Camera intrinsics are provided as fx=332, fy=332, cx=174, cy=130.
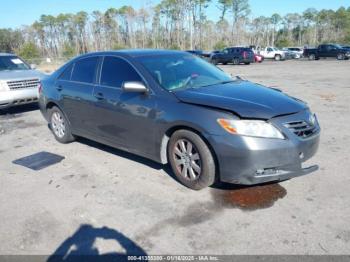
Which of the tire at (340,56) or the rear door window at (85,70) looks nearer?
the rear door window at (85,70)

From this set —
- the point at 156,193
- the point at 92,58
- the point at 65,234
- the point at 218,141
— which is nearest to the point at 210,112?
the point at 218,141

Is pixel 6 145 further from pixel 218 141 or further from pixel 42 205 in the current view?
pixel 218 141

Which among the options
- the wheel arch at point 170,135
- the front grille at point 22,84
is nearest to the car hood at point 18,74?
the front grille at point 22,84

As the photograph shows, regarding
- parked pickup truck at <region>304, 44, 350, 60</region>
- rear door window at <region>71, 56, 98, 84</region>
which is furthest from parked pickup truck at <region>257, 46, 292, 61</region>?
rear door window at <region>71, 56, 98, 84</region>

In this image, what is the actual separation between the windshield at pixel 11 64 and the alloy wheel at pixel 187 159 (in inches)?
303

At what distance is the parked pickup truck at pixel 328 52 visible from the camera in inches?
1358

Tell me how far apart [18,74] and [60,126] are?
388cm

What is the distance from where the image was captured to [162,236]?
3.16 metres

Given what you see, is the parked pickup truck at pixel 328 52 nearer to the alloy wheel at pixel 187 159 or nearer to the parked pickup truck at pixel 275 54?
the parked pickup truck at pixel 275 54

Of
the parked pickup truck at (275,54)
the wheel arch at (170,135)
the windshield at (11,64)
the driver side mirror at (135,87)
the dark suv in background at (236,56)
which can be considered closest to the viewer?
the wheel arch at (170,135)

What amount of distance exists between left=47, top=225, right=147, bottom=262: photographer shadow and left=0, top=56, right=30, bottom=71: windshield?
317 inches

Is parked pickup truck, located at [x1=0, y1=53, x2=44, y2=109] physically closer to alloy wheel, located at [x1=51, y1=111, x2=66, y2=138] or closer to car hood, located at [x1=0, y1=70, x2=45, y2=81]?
car hood, located at [x1=0, y1=70, x2=45, y2=81]

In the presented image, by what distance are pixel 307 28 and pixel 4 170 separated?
103441 millimetres

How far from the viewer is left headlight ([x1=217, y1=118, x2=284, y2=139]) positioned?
11.5 feet
